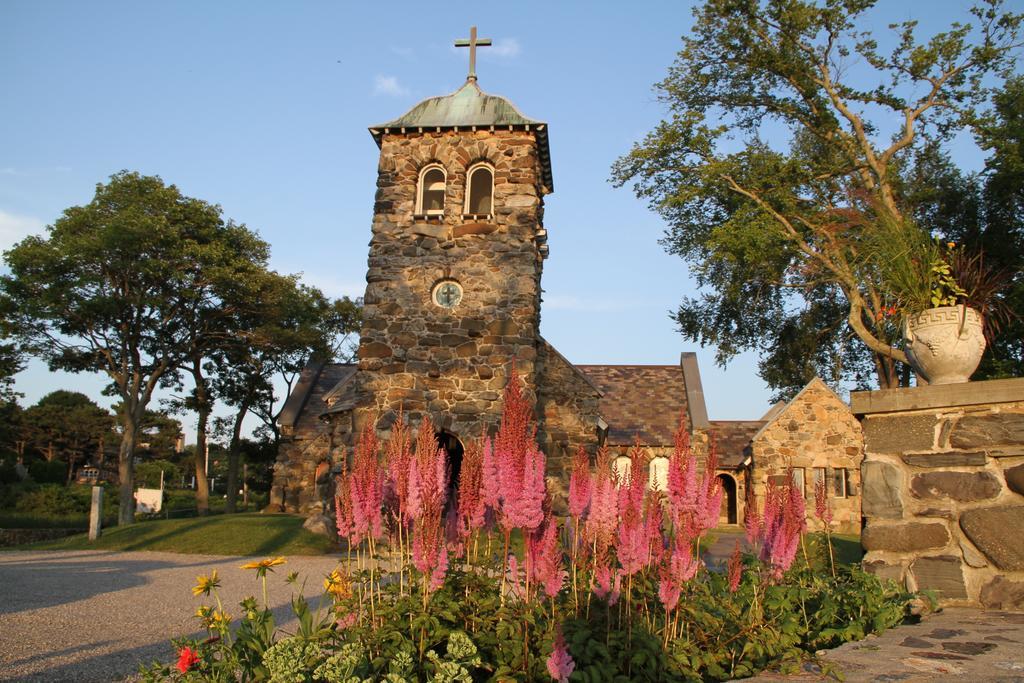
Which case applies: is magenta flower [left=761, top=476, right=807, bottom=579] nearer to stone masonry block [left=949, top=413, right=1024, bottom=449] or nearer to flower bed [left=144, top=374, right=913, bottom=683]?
flower bed [left=144, top=374, right=913, bottom=683]

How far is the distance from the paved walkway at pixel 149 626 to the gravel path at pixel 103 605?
0.04 ft

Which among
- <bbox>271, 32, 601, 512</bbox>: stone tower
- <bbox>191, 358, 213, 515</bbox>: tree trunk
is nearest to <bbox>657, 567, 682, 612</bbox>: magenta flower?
<bbox>271, 32, 601, 512</bbox>: stone tower

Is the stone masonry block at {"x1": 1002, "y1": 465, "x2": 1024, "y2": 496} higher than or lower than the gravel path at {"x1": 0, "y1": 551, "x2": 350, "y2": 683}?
higher

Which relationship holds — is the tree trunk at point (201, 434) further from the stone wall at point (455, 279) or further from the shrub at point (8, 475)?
the stone wall at point (455, 279)

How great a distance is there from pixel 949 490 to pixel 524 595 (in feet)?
11.3

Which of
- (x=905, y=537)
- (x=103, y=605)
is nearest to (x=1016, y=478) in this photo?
(x=905, y=537)

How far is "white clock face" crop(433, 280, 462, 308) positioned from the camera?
16.3 meters

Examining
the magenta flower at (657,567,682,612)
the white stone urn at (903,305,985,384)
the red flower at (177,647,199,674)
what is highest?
the white stone urn at (903,305,985,384)

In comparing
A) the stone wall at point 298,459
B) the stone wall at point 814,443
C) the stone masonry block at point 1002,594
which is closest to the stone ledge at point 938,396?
the stone masonry block at point 1002,594

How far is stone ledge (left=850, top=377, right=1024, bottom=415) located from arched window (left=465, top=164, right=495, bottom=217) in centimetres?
1218

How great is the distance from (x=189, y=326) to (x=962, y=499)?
2858 centimetres

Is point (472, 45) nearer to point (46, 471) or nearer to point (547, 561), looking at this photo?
point (547, 561)

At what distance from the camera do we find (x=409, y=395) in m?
15.8

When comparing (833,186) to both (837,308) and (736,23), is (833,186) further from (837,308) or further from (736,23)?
(837,308)
